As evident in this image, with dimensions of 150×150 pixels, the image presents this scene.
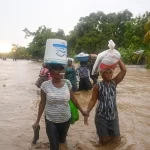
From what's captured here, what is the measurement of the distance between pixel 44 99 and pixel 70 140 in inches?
64.0

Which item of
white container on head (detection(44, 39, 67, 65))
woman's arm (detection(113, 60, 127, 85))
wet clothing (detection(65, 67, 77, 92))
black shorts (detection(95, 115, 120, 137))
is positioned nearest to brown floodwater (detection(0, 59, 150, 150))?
black shorts (detection(95, 115, 120, 137))

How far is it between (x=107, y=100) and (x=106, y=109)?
0.15 m

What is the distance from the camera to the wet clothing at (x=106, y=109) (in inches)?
191

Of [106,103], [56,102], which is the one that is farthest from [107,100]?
[56,102]

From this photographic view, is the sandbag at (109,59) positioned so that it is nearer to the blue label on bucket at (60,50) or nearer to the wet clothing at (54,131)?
the blue label on bucket at (60,50)

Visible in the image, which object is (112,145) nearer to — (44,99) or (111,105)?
(111,105)

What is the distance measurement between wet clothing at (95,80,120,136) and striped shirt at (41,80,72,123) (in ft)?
2.44

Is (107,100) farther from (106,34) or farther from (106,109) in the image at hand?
(106,34)

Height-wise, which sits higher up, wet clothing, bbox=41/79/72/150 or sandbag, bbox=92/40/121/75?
sandbag, bbox=92/40/121/75

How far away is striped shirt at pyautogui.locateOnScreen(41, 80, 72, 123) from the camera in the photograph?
13.9ft

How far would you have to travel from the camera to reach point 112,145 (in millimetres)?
5129

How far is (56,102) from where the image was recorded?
14.0 feet

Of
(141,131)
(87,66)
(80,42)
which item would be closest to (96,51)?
(80,42)

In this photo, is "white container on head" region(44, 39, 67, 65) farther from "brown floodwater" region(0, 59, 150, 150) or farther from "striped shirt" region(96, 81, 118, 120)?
"brown floodwater" region(0, 59, 150, 150)
